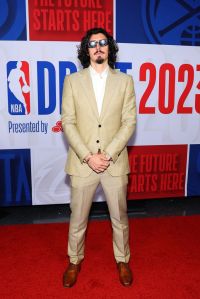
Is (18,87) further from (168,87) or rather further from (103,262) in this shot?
(103,262)

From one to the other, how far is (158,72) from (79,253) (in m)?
2.20

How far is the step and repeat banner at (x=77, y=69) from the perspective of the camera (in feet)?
11.6

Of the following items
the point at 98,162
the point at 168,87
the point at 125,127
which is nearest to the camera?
the point at 98,162

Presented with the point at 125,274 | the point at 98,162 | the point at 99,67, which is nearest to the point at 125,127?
the point at 98,162

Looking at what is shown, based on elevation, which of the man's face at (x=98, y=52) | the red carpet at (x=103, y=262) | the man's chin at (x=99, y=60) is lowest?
the red carpet at (x=103, y=262)

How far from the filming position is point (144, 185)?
13.1ft

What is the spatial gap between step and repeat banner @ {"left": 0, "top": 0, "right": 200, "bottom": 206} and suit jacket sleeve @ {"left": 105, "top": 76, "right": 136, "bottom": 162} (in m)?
1.44

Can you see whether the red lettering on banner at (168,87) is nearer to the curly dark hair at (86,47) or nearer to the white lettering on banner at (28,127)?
the white lettering on banner at (28,127)

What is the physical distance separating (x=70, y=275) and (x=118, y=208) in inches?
23.3

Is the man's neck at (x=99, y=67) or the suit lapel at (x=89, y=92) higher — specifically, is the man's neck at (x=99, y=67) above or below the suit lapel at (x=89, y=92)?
above

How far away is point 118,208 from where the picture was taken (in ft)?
7.82

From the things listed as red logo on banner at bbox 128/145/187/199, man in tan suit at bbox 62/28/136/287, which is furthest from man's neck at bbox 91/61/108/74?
red logo on banner at bbox 128/145/187/199

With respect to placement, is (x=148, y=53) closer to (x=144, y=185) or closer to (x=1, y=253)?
(x=144, y=185)

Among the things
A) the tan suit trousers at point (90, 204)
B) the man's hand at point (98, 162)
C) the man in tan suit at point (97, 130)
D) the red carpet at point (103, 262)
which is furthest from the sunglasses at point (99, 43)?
the red carpet at point (103, 262)
